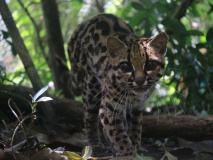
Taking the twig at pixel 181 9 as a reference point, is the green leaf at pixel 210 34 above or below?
below

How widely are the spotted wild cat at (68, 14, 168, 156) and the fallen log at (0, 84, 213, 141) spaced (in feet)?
0.76

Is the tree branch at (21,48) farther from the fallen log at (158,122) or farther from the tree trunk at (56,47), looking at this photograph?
the tree trunk at (56,47)

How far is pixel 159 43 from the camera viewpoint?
3.99 metres

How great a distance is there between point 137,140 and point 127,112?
39 cm

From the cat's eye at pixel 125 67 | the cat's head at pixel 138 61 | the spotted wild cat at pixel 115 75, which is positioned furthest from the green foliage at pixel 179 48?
the cat's eye at pixel 125 67

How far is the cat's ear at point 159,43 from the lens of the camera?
3.96 meters

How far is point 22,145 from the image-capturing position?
3303 mm

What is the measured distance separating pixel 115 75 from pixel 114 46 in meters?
0.28

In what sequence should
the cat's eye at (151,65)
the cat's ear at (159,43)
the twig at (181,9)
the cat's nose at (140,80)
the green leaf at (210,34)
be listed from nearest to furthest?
the cat's nose at (140,80), the cat's eye at (151,65), the cat's ear at (159,43), the green leaf at (210,34), the twig at (181,9)

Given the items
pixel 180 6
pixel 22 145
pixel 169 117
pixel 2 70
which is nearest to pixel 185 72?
pixel 180 6

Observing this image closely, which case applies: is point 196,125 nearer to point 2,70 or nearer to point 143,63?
point 143,63

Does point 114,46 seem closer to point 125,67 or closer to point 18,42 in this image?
point 125,67

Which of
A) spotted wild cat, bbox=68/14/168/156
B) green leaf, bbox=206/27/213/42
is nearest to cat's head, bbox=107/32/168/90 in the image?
spotted wild cat, bbox=68/14/168/156

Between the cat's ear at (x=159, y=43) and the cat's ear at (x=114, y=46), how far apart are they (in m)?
0.26
